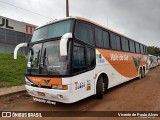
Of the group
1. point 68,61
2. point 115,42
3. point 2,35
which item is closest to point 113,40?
point 115,42

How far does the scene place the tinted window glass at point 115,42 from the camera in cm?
849

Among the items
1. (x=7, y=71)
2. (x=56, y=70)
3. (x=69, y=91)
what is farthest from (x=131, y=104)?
(x=7, y=71)

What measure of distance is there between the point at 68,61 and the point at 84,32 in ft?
5.19

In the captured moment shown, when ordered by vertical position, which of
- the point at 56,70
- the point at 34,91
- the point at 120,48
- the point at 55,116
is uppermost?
the point at 120,48

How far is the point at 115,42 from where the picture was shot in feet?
29.0

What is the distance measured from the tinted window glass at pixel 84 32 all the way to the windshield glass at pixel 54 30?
0.32 metres

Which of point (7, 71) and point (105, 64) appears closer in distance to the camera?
point (105, 64)

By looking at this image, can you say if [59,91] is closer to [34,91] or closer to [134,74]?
[34,91]

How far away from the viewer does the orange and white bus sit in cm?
499

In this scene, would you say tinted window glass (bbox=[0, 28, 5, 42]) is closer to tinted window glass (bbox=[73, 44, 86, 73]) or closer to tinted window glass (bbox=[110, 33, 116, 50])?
tinted window glass (bbox=[110, 33, 116, 50])

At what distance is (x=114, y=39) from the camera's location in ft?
28.6

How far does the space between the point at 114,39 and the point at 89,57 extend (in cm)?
319

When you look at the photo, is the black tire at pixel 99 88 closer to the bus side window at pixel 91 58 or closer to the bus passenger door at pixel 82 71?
the bus passenger door at pixel 82 71

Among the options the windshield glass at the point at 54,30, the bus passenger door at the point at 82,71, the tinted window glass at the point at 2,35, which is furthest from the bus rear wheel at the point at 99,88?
the tinted window glass at the point at 2,35
